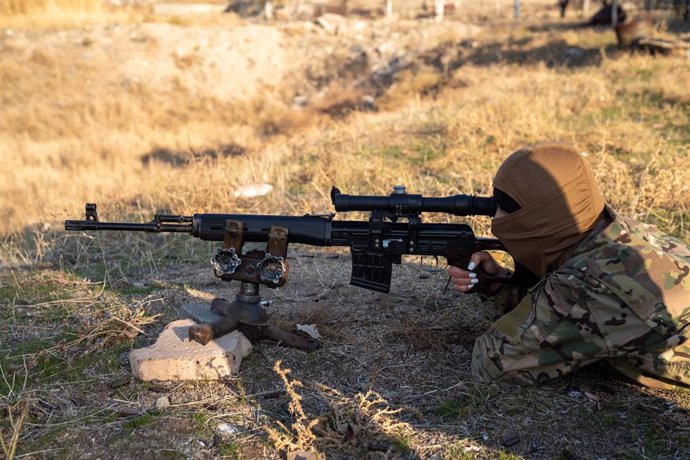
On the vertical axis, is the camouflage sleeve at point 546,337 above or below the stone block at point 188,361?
above

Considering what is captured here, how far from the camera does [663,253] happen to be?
3.35 m

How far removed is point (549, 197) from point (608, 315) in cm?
67

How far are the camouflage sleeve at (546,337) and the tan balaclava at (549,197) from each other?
24 cm

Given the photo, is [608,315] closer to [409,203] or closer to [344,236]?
[409,203]

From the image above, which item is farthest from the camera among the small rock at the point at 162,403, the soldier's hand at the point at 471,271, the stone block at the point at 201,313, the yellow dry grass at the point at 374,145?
the yellow dry grass at the point at 374,145

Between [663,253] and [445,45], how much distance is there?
20.2m

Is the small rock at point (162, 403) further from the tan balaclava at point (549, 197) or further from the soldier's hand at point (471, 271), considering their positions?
the tan balaclava at point (549, 197)

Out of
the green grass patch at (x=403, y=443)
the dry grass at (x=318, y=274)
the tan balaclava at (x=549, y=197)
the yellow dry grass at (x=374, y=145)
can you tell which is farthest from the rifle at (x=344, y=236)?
the yellow dry grass at (x=374, y=145)

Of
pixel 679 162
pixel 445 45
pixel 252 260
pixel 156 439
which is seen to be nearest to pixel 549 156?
pixel 252 260

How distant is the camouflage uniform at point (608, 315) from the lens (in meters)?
3.24

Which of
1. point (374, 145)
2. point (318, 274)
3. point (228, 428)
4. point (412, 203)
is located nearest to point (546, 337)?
point (412, 203)

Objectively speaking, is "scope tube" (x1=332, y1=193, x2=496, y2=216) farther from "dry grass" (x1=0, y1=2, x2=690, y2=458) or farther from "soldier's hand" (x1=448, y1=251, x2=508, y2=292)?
"dry grass" (x1=0, y1=2, x2=690, y2=458)

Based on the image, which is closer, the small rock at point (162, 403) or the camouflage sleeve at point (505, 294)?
the small rock at point (162, 403)

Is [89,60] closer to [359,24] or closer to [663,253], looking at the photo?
[359,24]
